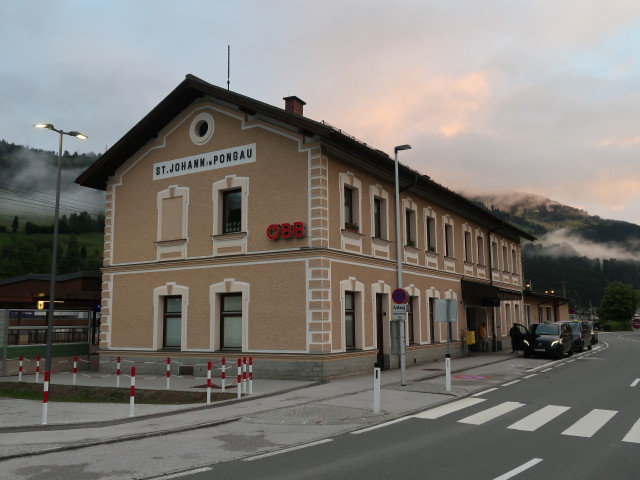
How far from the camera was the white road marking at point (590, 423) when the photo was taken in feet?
31.6

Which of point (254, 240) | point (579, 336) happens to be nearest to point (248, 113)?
point (254, 240)

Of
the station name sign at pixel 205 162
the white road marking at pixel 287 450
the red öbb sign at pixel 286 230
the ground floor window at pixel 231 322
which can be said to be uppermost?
the station name sign at pixel 205 162

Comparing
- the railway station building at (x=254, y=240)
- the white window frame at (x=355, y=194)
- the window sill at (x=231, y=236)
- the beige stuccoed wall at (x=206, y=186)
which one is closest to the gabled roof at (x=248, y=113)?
the railway station building at (x=254, y=240)

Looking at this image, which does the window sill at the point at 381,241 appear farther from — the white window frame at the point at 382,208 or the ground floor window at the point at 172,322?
the ground floor window at the point at 172,322

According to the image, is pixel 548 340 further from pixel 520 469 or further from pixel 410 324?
pixel 520 469

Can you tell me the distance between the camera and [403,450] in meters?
8.48

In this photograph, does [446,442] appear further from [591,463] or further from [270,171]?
[270,171]

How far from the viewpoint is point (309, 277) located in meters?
18.5

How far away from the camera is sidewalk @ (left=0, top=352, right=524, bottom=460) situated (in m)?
10.0

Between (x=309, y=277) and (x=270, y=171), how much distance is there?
4199 mm

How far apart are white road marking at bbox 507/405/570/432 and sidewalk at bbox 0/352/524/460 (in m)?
2.38

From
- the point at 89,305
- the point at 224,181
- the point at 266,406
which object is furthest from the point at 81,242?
the point at 266,406

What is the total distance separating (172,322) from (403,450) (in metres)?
15.0

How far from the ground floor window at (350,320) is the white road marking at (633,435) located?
35.0 ft
